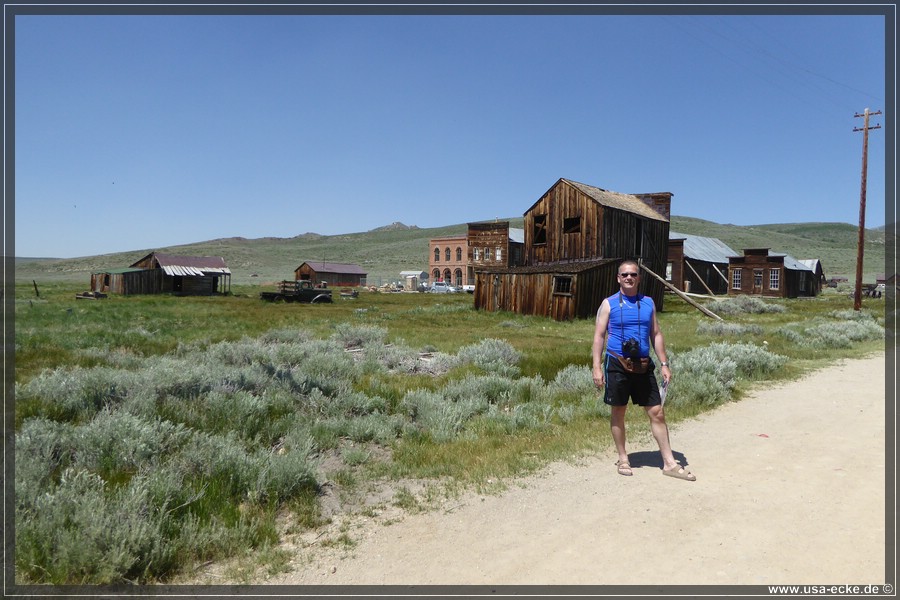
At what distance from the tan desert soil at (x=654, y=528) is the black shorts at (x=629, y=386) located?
75cm

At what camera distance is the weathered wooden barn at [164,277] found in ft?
134

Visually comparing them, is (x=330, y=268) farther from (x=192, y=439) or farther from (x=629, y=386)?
(x=629, y=386)

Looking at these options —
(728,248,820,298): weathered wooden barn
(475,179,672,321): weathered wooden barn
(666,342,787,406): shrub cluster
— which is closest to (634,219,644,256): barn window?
(475,179,672,321): weathered wooden barn

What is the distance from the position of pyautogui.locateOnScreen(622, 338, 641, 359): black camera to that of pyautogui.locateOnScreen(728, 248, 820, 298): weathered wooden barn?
49692 mm

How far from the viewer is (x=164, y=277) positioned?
141 ft

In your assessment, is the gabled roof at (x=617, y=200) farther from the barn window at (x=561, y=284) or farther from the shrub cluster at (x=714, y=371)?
the shrub cluster at (x=714, y=371)

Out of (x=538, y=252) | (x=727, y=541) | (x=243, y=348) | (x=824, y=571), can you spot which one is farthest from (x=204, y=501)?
(x=538, y=252)

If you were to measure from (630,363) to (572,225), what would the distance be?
2482 cm

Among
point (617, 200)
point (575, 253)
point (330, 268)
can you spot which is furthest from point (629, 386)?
point (330, 268)

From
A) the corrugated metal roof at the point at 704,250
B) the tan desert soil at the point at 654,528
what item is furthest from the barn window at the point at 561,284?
the corrugated metal roof at the point at 704,250

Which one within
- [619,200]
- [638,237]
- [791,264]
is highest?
[619,200]

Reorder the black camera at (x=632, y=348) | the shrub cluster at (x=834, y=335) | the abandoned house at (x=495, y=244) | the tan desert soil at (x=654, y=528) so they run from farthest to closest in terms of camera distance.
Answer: the abandoned house at (x=495, y=244) → the shrub cluster at (x=834, y=335) → the black camera at (x=632, y=348) → the tan desert soil at (x=654, y=528)

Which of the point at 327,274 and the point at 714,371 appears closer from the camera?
the point at 714,371

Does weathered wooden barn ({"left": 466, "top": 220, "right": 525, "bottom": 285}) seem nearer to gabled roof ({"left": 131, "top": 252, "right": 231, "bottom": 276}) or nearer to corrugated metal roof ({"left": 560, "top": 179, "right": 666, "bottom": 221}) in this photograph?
corrugated metal roof ({"left": 560, "top": 179, "right": 666, "bottom": 221})
